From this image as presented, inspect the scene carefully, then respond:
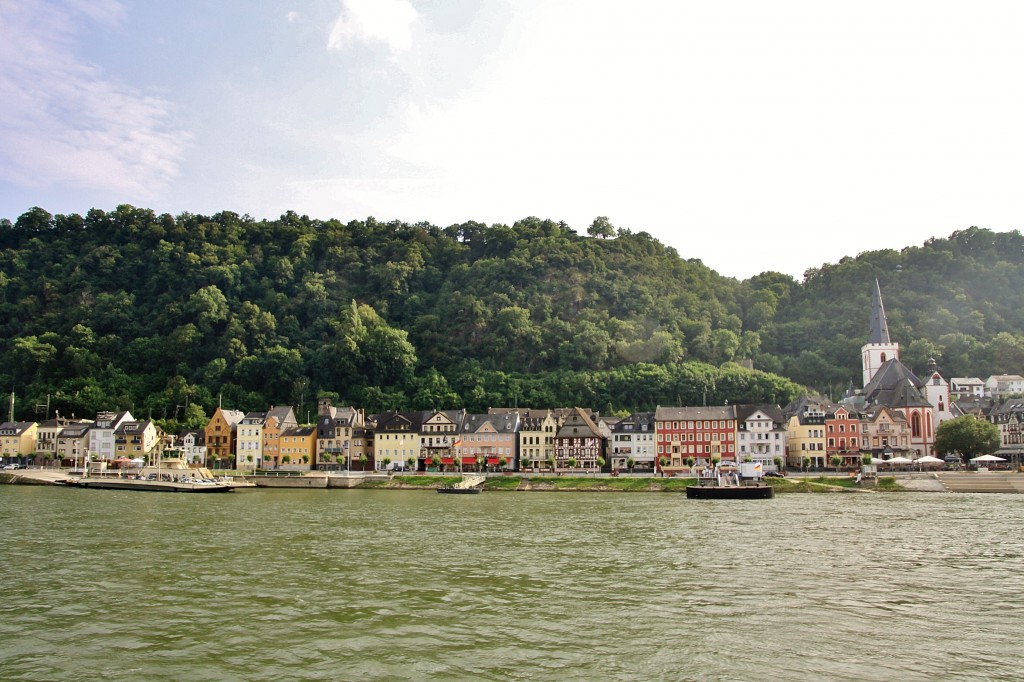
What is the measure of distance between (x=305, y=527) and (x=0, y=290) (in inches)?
4329

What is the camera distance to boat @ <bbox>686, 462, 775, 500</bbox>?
60.2 meters

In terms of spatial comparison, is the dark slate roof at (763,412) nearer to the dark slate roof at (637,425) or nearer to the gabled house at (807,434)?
the gabled house at (807,434)

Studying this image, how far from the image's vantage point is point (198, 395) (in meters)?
103

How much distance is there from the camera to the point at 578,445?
84875 millimetres

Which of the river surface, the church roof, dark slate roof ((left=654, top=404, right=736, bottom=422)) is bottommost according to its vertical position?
the river surface

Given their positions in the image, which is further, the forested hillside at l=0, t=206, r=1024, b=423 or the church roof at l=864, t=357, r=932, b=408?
→ the forested hillside at l=0, t=206, r=1024, b=423

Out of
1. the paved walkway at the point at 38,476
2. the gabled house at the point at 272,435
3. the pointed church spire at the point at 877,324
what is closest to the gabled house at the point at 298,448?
the gabled house at the point at 272,435

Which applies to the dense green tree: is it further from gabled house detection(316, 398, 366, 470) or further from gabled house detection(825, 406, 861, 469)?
gabled house detection(316, 398, 366, 470)

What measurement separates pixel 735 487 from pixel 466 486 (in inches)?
916

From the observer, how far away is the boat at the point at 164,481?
225 ft

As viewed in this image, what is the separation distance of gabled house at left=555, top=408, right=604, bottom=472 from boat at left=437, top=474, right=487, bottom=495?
11991 millimetres

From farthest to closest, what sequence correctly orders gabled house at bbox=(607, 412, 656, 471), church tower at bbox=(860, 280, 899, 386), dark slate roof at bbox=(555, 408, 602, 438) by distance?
1. church tower at bbox=(860, 280, 899, 386)
2. gabled house at bbox=(607, 412, 656, 471)
3. dark slate roof at bbox=(555, 408, 602, 438)

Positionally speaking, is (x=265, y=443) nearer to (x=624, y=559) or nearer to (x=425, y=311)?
(x=425, y=311)

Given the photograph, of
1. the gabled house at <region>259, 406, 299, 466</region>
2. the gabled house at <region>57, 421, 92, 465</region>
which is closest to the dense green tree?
the gabled house at <region>259, 406, 299, 466</region>
